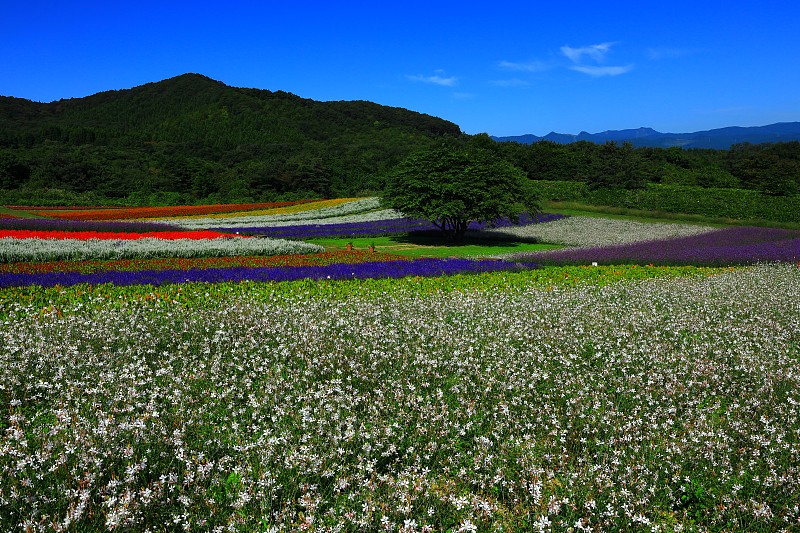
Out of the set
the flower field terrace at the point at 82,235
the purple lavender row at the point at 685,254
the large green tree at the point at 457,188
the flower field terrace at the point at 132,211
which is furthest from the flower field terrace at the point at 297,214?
the purple lavender row at the point at 685,254

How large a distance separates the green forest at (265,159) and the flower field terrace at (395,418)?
111 ft

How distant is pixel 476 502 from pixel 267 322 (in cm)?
617

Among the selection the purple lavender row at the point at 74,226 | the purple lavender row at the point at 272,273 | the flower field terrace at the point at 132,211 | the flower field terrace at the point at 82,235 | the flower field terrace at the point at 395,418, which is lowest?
the flower field terrace at the point at 395,418

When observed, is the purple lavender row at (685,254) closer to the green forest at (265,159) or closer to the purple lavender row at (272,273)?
the purple lavender row at (272,273)

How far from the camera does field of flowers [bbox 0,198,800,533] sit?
394 centimetres

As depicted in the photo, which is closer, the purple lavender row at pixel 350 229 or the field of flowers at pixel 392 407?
the field of flowers at pixel 392 407

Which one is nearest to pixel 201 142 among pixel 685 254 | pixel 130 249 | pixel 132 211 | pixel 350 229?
pixel 132 211

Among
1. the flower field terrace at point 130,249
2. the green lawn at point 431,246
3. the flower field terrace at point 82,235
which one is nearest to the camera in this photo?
the flower field terrace at point 130,249

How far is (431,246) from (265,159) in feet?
264

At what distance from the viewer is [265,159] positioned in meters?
105

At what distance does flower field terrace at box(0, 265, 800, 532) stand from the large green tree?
20.6 m

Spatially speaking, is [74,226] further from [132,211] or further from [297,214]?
[297,214]

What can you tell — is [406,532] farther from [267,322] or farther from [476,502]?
[267,322]

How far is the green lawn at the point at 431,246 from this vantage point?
98.7 ft
